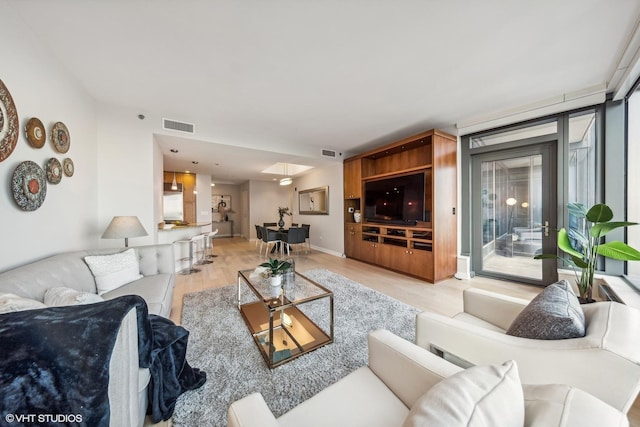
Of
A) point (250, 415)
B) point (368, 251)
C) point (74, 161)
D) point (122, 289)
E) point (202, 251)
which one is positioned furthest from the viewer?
point (202, 251)

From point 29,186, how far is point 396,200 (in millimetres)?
4595

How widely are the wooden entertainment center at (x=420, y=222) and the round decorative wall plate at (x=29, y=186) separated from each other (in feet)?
14.6

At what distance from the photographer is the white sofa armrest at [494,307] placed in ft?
4.75

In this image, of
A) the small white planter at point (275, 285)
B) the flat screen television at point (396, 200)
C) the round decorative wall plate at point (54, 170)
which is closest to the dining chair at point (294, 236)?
the flat screen television at point (396, 200)

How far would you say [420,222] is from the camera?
159 inches

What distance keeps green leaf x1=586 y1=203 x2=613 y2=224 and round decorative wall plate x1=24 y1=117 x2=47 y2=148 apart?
528cm

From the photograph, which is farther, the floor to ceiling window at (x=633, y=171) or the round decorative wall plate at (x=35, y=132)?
the floor to ceiling window at (x=633, y=171)

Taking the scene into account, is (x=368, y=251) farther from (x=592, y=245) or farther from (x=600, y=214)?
(x=600, y=214)

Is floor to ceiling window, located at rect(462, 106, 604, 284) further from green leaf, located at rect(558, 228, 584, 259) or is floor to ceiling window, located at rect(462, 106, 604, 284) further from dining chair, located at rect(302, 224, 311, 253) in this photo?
dining chair, located at rect(302, 224, 311, 253)

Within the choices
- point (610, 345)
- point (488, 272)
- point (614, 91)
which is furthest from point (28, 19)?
point (488, 272)

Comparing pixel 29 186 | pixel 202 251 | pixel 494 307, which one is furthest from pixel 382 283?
pixel 202 251

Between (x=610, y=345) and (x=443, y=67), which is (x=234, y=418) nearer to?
(x=610, y=345)

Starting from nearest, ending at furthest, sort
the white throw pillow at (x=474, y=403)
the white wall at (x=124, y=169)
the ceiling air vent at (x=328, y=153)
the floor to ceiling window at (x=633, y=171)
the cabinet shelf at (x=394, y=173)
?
the white throw pillow at (x=474, y=403)
the floor to ceiling window at (x=633, y=171)
the white wall at (x=124, y=169)
the cabinet shelf at (x=394, y=173)
the ceiling air vent at (x=328, y=153)

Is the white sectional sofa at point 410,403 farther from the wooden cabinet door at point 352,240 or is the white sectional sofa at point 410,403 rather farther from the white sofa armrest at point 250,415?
the wooden cabinet door at point 352,240
